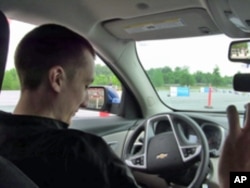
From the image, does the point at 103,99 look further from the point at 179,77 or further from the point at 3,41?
the point at 3,41

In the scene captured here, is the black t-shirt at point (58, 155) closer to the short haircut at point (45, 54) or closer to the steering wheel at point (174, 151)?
the short haircut at point (45, 54)

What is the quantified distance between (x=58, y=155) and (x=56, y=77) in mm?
325

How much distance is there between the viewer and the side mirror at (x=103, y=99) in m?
3.67

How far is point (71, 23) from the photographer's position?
10.5 feet

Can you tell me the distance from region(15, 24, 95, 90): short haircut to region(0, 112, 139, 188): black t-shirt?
0.58 feet

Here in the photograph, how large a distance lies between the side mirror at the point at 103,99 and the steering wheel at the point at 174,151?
2.11 feet

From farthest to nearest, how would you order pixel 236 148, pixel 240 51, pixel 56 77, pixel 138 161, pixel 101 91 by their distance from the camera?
pixel 101 91 < pixel 138 161 < pixel 240 51 < pixel 56 77 < pixel 236 148

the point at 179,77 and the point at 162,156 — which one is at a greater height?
the point at 179,77

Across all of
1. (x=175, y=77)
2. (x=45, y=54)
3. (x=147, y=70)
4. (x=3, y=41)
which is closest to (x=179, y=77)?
(x=175, y=77)

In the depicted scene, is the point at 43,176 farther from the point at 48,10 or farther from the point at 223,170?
the point at 48,10

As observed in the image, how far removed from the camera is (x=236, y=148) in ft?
3.87

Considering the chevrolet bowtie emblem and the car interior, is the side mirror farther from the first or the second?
the chevrolet bowtie emblem

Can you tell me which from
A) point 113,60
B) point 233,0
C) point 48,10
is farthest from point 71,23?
point 233,0

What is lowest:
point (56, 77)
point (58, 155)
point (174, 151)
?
point (174, 151)
